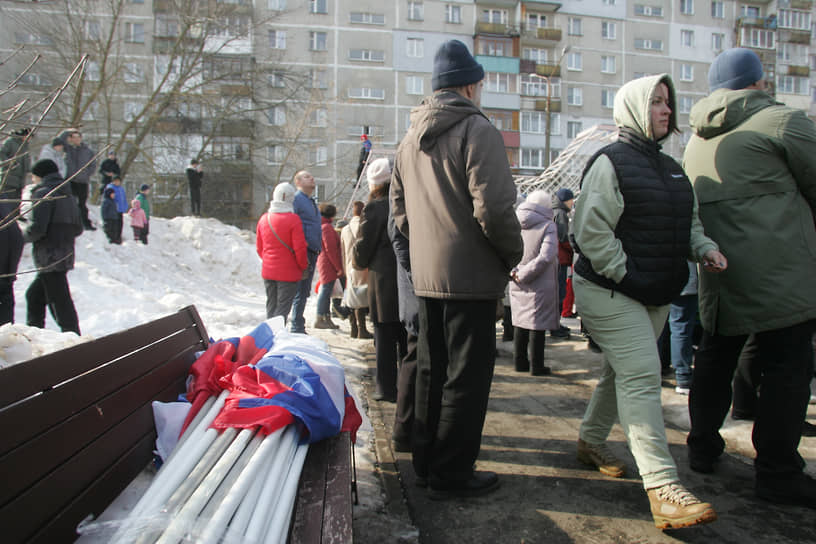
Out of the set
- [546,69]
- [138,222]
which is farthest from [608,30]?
[138,222]

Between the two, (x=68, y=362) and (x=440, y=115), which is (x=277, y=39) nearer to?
(x=440, y=115)

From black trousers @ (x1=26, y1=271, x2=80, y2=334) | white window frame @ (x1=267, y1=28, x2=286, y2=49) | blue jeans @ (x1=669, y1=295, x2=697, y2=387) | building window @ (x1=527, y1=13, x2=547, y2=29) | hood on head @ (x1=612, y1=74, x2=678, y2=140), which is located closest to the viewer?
hood on head @ (x1=612, y1=74, x2=678, y2=140)

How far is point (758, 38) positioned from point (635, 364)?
58.4 m

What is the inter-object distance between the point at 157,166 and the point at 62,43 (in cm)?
840

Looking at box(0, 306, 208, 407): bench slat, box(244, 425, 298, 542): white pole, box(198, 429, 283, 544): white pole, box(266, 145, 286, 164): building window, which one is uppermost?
box(266, 145, 286, 164): building window

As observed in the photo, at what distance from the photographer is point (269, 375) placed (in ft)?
7.91

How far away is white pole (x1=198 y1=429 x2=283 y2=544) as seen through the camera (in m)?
1.45

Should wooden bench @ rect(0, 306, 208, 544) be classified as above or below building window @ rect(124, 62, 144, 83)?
below

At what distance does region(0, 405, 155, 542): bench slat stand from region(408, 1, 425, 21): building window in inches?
1760

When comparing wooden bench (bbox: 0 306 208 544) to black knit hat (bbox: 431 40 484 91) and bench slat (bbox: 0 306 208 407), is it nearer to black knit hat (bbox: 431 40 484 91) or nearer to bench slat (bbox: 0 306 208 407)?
bench slat (bbox: 0 306 208 407)

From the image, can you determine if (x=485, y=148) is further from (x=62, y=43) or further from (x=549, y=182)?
(x=62, y=43)

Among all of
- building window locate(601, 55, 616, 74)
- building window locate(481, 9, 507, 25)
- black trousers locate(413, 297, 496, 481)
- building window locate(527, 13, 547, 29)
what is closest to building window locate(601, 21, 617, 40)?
building window locate(601, 55, 616, 74)

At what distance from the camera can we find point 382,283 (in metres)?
4.40

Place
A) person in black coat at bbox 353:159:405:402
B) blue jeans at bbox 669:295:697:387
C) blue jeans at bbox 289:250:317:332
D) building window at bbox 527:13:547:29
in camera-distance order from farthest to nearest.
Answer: building window at bbox 527:13:547:29, blue jeans at bbox 289:250:317:332, blue jeans at bbox 669:295:697:387, person in black coat at bbox 353:159:405:402
